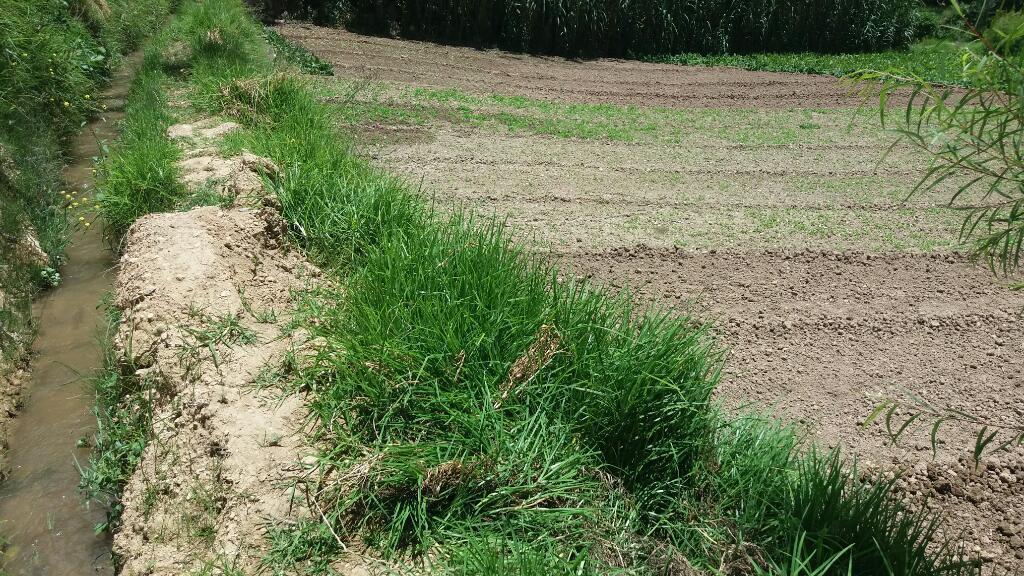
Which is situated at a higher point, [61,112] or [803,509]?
[61,112]

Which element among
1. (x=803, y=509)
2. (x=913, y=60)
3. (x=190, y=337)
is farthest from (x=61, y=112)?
(x=913, y=60)

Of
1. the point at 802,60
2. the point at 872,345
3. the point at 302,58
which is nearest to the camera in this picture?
the point at 872,345

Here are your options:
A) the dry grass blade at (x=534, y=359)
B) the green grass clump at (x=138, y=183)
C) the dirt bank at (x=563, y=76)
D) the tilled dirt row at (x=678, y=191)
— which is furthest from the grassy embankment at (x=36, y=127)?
the dirt bank at (x=563, y=76)

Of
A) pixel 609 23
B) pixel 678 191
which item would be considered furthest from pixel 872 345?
pixel 609 23

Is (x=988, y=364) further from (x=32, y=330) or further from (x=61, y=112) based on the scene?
(x=61, y=112)

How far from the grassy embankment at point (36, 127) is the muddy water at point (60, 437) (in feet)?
0.60

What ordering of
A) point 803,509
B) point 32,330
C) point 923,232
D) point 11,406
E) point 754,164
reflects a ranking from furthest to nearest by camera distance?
1. point 754,164
2. point 923,232
3. point 32,330
4. point 11,406
5. point 803,509

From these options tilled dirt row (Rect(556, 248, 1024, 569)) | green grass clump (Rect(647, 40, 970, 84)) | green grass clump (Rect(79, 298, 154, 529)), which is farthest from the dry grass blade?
green grass clump (Rect(647, 40, 970, 84))

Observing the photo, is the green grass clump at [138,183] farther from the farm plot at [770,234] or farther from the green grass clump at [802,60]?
the green grass clump at [802,60]

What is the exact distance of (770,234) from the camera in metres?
6.57

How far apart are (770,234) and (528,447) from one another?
451 centimetres

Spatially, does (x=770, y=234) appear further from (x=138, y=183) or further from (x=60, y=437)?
(x=60, y=437)

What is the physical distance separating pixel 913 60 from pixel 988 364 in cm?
1291

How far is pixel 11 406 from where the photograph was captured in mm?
4117
